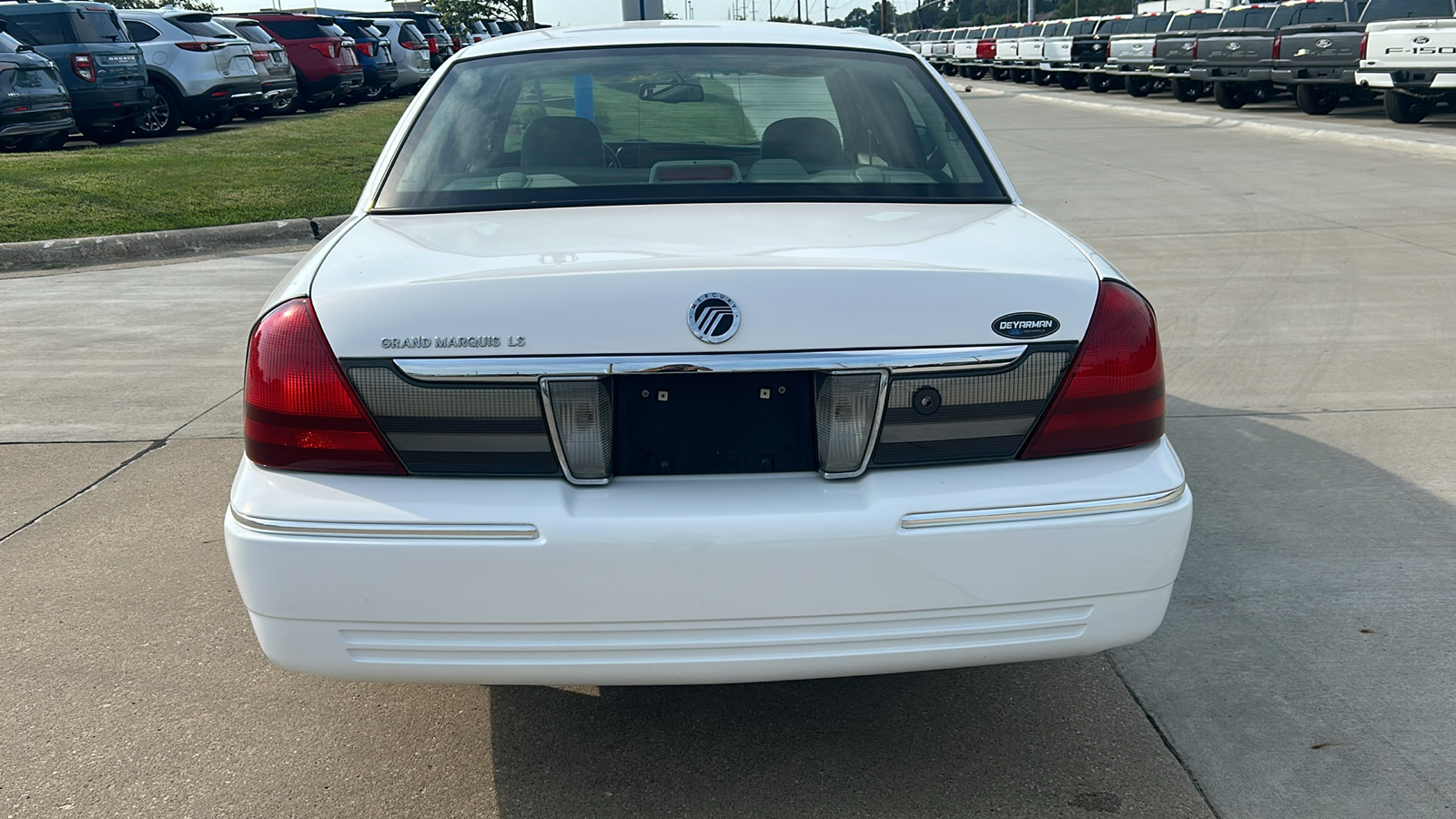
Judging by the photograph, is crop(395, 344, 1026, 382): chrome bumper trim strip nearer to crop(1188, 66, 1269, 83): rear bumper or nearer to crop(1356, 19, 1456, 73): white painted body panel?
crop(1356, 19, 1456, 73): white painted body panel

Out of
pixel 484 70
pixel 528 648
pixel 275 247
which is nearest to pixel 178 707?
pixel 528 648

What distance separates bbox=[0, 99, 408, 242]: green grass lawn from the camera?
1095cm

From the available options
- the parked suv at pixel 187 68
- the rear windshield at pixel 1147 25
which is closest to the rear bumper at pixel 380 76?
the parked suv at pixel 187 68

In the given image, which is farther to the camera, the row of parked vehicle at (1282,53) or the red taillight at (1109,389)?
the row of parked vehicle at (1282,53)

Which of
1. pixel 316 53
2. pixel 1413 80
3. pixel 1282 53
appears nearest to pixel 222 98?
pixel 316 53

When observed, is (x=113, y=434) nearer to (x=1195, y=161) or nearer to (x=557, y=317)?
(x=557, y=317)

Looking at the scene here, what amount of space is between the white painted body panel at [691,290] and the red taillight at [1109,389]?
0.06 meters

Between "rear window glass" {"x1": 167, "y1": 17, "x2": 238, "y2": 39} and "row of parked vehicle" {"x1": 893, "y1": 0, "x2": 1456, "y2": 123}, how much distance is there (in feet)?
53.1

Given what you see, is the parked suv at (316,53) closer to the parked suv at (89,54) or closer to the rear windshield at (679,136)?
the parked suv at (89,54)

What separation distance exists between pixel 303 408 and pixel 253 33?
67.6 ft

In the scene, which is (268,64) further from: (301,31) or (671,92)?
(671,92)

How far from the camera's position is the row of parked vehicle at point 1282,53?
662 inches

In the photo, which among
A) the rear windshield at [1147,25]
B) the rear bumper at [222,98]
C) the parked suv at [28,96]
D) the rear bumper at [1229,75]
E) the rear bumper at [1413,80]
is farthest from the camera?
the rear windshield at [1147,25]

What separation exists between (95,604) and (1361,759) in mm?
3270
